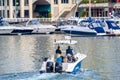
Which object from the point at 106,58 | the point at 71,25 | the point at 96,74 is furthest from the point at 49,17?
the point at 96,74

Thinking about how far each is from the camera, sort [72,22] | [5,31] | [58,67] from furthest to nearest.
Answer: [72,22] → [5,31] → [58,67]

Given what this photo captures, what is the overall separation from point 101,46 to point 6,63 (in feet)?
81.7

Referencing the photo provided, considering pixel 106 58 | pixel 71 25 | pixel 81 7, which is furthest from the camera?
pixel 81 7

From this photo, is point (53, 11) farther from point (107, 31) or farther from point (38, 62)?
point (38, 62)

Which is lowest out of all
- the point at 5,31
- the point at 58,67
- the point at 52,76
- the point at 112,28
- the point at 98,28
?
the point at 5,31

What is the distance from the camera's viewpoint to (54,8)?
14375 cm

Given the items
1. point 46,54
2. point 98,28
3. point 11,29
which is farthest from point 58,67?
point 11,29

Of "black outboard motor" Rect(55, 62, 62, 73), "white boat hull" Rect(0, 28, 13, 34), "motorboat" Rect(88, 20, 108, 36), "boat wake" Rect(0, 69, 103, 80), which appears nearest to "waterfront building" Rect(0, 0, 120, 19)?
"white boat hull" Rect(0, 28, 13, 34)

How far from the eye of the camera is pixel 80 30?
110m

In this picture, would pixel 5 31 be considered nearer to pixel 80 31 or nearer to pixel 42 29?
pixel 42 29

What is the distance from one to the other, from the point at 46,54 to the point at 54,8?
68.0 meters

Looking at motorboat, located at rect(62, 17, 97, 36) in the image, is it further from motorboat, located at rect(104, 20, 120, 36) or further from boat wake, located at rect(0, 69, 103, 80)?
boat wake, located at rect(0, 69, 103, 80)

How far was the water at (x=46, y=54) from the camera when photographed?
54250 mm

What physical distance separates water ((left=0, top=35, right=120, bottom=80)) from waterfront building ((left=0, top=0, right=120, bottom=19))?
1360 inches
